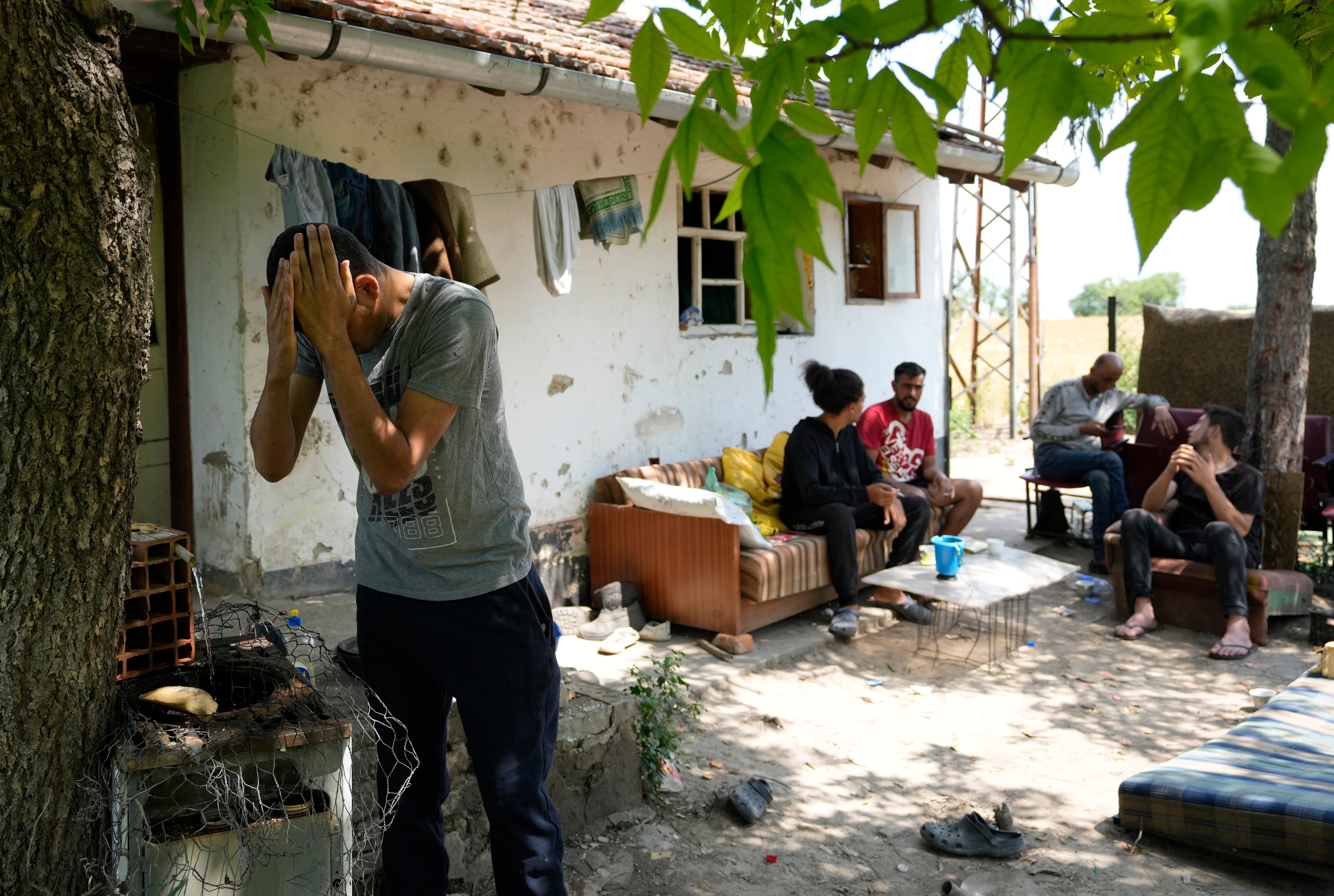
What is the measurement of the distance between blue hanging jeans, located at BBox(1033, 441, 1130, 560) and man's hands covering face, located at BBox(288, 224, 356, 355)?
24.4 feet

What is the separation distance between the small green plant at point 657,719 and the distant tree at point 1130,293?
1895 inches

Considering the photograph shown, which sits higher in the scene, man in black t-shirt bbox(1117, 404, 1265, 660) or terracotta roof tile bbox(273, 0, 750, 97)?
terracotta roof tile bbox(273, 0, 750, 97)

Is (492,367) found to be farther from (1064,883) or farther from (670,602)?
(670,602)

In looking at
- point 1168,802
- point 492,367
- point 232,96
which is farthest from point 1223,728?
point 232,96

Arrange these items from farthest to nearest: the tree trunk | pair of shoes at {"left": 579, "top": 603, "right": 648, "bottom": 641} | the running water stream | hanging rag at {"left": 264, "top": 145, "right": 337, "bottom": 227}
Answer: the tree trunk < pair of shoes at {"left": 579, "top": 603, "right": 648, "bottom": 641} < hanging rag at {"left": 264, "top": 145, "right": 337, "bottom": 227} < the running water stream

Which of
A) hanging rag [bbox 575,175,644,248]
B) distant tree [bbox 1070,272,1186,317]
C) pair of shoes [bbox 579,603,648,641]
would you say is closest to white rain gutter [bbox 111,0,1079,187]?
hanging rag [bbox 575,175,644,248]

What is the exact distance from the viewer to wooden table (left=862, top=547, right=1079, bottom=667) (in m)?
6.08

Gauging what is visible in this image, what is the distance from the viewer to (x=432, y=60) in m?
5.30

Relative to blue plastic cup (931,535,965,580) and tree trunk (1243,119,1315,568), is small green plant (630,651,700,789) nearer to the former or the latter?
blue plastic cup (931,535,965,580)

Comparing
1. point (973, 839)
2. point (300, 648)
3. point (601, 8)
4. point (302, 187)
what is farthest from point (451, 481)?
point (302, 187)

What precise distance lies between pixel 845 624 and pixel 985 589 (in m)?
0.96

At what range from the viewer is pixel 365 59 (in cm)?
514

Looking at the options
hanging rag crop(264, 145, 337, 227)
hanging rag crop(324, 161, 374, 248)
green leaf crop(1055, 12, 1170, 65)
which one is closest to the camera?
green leaf crop(1055, 12, 1170, 65)

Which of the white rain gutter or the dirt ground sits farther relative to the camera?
the white rain gutter
